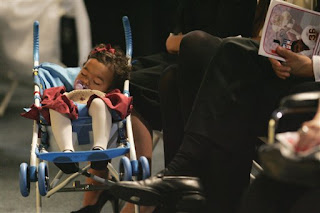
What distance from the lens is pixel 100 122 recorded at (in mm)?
2012

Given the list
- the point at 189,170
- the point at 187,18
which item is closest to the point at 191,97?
the point at 189,170

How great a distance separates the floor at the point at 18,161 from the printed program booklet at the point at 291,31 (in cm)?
102

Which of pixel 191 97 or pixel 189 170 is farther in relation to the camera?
pixel 191 97

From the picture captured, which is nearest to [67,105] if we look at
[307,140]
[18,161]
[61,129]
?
[61,129]

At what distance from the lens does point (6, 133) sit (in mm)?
3215

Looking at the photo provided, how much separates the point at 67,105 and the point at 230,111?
2.12 feet

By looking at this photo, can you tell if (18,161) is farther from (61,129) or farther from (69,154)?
(69,154)

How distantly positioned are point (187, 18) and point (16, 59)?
1.47 metres

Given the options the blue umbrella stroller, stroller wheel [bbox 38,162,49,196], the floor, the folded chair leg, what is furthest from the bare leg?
the folded chair leg

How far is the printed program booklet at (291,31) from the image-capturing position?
5.29ft

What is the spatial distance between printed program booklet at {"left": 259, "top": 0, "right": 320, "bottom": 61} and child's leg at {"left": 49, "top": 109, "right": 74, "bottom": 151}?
74 centimetres

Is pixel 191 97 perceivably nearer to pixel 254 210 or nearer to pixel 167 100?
pixel 167 100

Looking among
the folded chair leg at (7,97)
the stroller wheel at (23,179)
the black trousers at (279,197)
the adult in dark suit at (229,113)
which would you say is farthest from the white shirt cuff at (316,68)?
the folded chair leg at (7,97)

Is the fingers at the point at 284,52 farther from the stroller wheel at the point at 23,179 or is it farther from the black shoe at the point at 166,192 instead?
the stroller wheel at the point at 23,179
